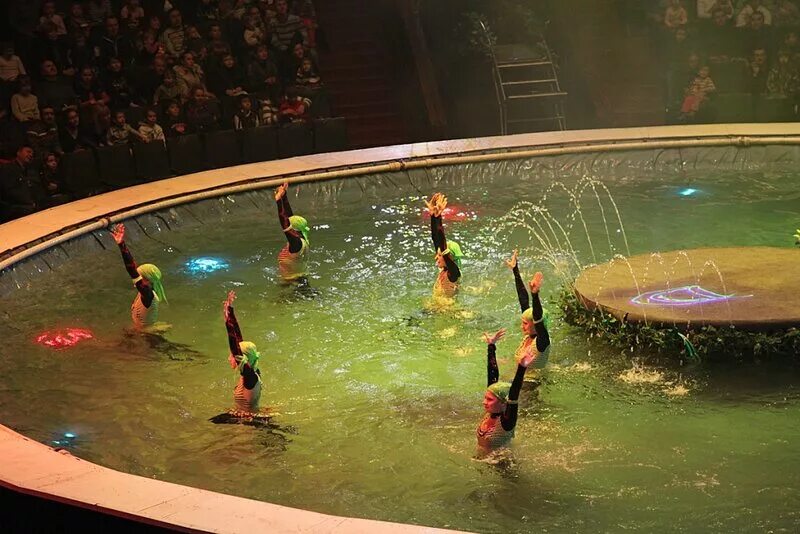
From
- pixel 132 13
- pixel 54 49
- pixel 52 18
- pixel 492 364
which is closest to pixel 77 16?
pixel 52 18

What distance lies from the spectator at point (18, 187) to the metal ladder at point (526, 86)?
725 cm

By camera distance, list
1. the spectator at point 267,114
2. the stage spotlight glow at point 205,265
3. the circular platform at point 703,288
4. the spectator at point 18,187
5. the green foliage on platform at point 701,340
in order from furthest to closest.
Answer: the spectator at point 267,114
the spectator at point 18,187
the stage spotlight glow at point 205,265
the circular platform at point 703,288
the green foliage on platform at point 701,340

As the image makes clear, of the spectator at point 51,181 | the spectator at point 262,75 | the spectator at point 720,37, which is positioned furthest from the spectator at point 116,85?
the spectator at point 720,37

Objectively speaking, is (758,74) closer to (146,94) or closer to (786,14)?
(786,14)

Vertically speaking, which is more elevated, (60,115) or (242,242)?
(60,115)

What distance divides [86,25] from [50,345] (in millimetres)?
7368

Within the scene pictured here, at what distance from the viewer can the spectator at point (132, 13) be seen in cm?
1448

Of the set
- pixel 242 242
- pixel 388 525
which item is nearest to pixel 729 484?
pixel 388 525

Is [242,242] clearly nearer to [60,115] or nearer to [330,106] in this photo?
[60,115]

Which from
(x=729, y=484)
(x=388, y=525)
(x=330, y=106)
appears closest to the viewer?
(x=388, y=525)

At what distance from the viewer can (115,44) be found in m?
14.0

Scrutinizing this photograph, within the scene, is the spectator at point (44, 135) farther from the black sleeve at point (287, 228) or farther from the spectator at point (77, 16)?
the black sleeve at point (287, 228)

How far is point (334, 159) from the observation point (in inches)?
489

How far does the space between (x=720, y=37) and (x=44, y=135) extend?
9.85 m
